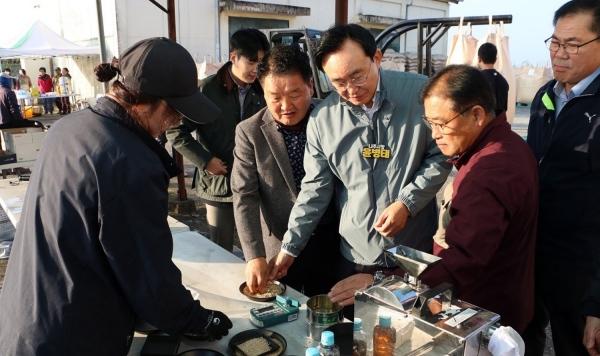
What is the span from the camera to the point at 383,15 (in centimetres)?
1883

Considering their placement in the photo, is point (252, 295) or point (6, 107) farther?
point (6, 107)

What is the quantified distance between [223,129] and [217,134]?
2.0 inches

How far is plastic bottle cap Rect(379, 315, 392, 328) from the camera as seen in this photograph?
1166 millimetres

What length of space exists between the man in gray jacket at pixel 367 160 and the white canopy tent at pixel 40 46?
13.0 meters

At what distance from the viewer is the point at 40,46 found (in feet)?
41.4

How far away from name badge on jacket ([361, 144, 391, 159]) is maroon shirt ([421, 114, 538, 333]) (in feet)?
0.98

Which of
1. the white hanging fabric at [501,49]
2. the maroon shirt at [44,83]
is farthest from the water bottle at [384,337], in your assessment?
the maroon shirt at [44,83]

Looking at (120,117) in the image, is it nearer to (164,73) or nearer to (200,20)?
(164,73)

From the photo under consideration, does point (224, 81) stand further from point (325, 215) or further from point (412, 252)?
point (412, 252)

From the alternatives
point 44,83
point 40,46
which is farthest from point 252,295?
point 44,83

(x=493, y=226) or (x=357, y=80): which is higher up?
(x=357, y=80)

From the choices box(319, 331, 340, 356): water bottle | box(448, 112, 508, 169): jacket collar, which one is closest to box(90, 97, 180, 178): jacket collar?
box(319, 331, 340, 356): water bottle

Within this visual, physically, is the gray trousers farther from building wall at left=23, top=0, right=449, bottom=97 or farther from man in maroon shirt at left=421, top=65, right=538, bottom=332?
building wall at left=23, top=0, right=449, bottom=97

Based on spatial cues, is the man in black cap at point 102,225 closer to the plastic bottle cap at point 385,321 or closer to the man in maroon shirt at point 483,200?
the plastic bottle cap at point 385,321
